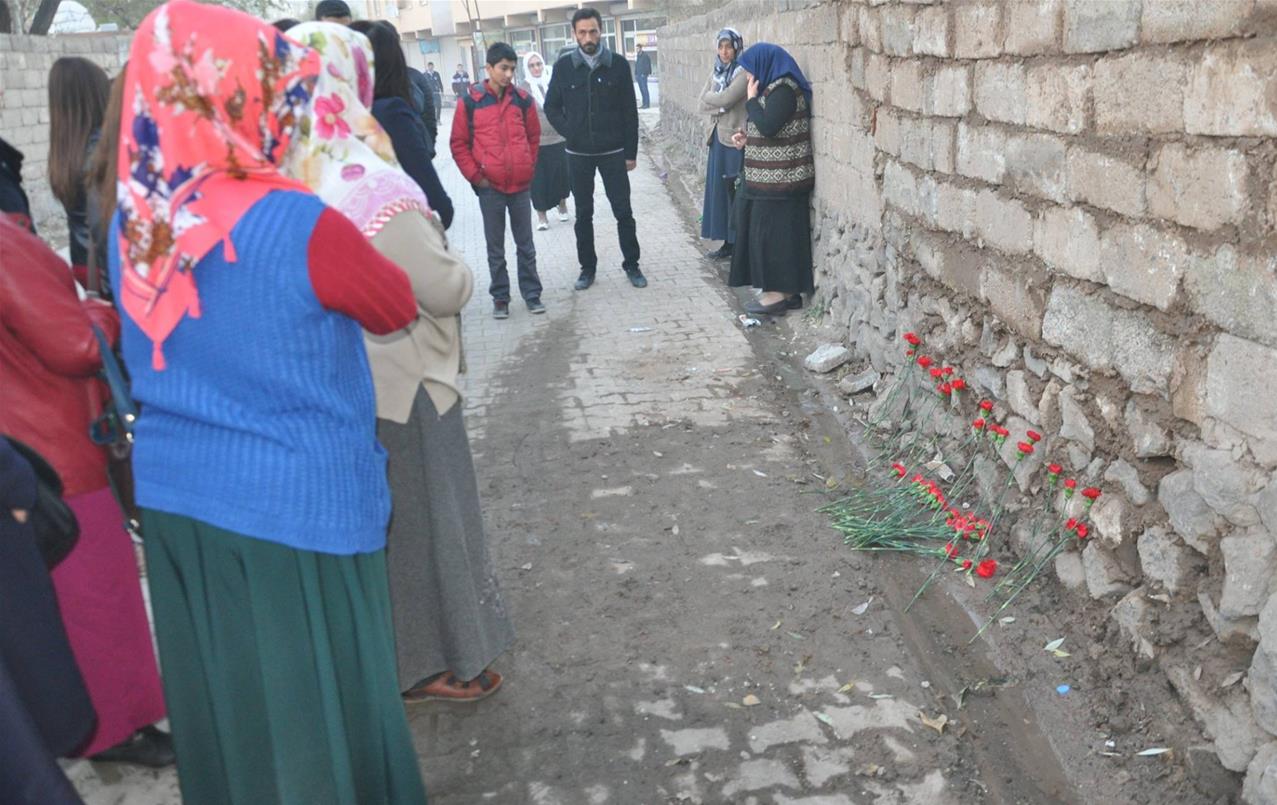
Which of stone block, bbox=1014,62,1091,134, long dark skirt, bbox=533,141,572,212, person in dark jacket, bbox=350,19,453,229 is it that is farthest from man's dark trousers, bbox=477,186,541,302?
stone block, bbox=1014,62,1091,134

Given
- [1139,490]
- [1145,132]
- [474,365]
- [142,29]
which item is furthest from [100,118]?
[474,365]

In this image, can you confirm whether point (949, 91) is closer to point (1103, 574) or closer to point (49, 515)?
point (1103, 574)

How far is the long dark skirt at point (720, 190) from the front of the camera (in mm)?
8898

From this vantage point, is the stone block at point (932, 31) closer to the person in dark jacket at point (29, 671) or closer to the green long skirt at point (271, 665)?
the green long skirt at point (271, 665)

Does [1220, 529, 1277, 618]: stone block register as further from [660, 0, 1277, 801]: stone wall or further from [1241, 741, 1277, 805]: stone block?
[1241, 741, 1277, 805]: stone block

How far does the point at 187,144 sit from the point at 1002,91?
305cm

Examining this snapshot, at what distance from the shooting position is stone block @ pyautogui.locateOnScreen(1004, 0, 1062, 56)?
3.62 m

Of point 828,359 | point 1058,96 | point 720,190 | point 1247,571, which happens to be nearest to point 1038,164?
point 1058,96

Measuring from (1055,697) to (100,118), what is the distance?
3356 mm

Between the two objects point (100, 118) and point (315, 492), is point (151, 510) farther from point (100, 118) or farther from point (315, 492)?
point (100, 118)

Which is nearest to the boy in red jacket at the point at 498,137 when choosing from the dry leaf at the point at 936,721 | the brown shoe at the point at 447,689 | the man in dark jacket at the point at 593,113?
the man in dark jacket at the point at 593,113

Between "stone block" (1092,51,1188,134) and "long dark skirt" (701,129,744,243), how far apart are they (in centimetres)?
539

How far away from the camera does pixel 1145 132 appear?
310 centimetres

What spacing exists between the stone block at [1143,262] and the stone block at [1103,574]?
31.1 inches
